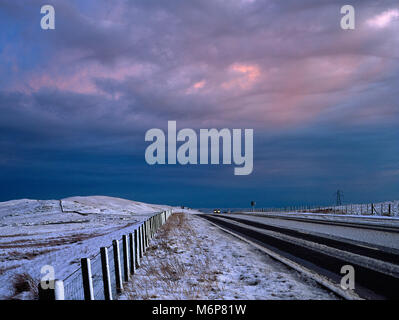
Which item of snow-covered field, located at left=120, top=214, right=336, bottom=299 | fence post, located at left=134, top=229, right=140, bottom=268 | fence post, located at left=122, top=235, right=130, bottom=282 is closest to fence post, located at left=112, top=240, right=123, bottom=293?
snow-covered field, located at left=120, top=214, right=336, bottom=299

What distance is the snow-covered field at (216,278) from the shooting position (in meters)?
8.02

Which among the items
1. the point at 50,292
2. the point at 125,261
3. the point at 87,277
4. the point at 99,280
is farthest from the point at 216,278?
the point at 50,292

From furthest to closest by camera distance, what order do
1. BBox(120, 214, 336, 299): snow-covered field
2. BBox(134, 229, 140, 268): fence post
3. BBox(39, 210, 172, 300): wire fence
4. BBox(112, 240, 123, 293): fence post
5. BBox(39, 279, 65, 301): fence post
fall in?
BBox(134, 229, 140, 268): fence post, BBox(112, 240, 123, 293): fence post, BBox(120, 214, 336, 299): snow-covered field, BBox(39, 210, 172, 300): wire fence, BBox(39, 279, 65, 301): fence post

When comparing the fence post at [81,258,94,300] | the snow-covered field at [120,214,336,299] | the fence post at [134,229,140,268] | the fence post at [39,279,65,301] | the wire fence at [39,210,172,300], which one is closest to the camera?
the fence post at [39,279,65,301]

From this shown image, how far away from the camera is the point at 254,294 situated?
8062 mm

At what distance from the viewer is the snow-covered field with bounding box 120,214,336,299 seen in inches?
316

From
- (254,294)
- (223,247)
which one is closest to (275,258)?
(223,247)

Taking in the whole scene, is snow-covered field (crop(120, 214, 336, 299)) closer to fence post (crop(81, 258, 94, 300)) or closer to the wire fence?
the wire fence

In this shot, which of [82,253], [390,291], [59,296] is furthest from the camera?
[82,253]
